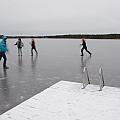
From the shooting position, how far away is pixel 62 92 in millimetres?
7734

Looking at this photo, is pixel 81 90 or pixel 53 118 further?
pixel 81 90

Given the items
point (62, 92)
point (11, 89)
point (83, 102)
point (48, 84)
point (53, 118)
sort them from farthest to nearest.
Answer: point (48, 84)
point (11, 89)
point (62, 92)
point (83, 102)
point (53, 118)

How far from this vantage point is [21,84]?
29.8 feet

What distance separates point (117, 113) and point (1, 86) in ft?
15.2

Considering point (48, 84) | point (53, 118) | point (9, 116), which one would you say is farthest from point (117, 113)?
point (48, 84)

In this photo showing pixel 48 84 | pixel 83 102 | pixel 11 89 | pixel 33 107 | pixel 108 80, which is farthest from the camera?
pixel 108 80

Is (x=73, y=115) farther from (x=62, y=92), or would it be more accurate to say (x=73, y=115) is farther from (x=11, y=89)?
(x=11, y=89)

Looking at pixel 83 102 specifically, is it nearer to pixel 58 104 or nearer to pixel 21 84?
pixel 58 104

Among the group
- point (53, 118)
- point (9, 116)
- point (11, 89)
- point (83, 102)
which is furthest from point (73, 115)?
point (11, 89)

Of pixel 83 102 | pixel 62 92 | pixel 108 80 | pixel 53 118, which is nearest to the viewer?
pixel 53 118

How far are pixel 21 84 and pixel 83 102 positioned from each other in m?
3.14

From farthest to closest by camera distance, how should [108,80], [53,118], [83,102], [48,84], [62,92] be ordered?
1. [108,80]
2. [48,84]
3. [62,92]
4. [83,102]
5. [53,118]

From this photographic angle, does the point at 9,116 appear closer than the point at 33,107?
Yes

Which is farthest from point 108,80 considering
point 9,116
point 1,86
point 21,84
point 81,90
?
point 9,116
